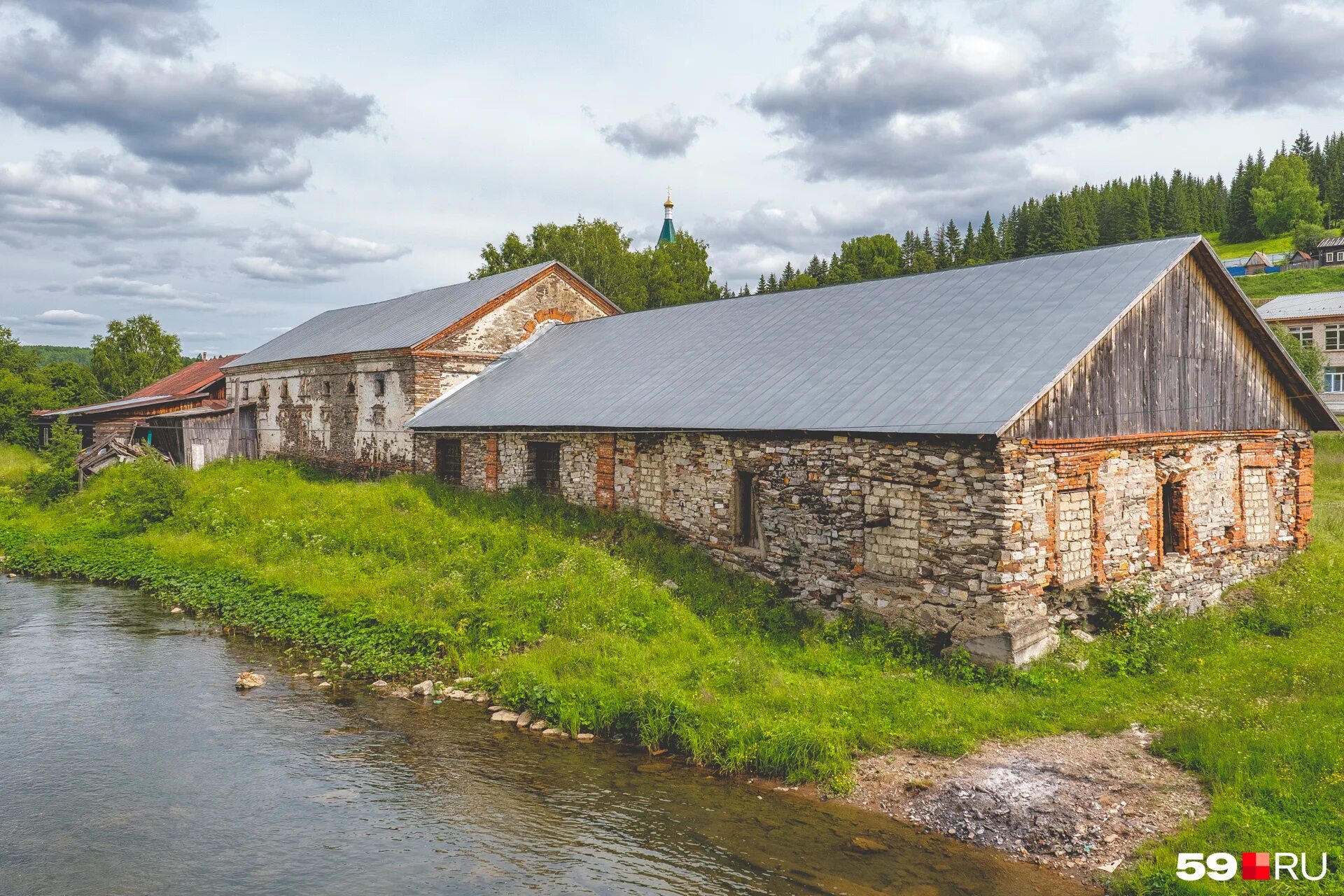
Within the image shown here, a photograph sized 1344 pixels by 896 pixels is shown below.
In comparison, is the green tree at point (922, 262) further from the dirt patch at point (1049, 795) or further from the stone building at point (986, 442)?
the dirt patch at point (1049, 795)

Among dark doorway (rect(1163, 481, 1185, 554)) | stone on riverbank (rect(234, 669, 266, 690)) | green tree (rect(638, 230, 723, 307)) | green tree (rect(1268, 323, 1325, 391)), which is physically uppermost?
green tree (rect(638, 230, 723, 307))

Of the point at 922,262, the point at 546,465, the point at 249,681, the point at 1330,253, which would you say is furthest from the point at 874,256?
the point at 249,681

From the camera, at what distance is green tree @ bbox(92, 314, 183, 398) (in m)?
51.5

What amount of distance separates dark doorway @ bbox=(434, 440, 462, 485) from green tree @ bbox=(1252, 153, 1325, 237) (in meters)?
97.9

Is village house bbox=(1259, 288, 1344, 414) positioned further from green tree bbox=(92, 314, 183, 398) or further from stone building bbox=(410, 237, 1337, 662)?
green tree bbox=(92, 314, 183, 398)

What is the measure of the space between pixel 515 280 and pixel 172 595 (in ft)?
42.2

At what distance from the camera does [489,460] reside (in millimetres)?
20062

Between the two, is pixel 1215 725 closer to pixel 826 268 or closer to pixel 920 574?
pixel 920 574

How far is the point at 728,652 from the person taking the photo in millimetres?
11328

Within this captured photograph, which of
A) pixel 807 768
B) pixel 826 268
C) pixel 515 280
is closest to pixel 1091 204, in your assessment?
pixel 826 268

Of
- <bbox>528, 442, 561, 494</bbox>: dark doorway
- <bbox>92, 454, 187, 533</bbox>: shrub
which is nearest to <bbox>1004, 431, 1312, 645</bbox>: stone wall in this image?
<bbox>528, 442, 561, 494</bbox>: dark doorway

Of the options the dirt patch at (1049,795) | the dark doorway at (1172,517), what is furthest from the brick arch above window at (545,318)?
the dirt patch at (1049,795)

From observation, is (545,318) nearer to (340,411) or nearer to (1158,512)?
(340,411)

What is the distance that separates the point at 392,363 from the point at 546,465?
7853 millimetres
